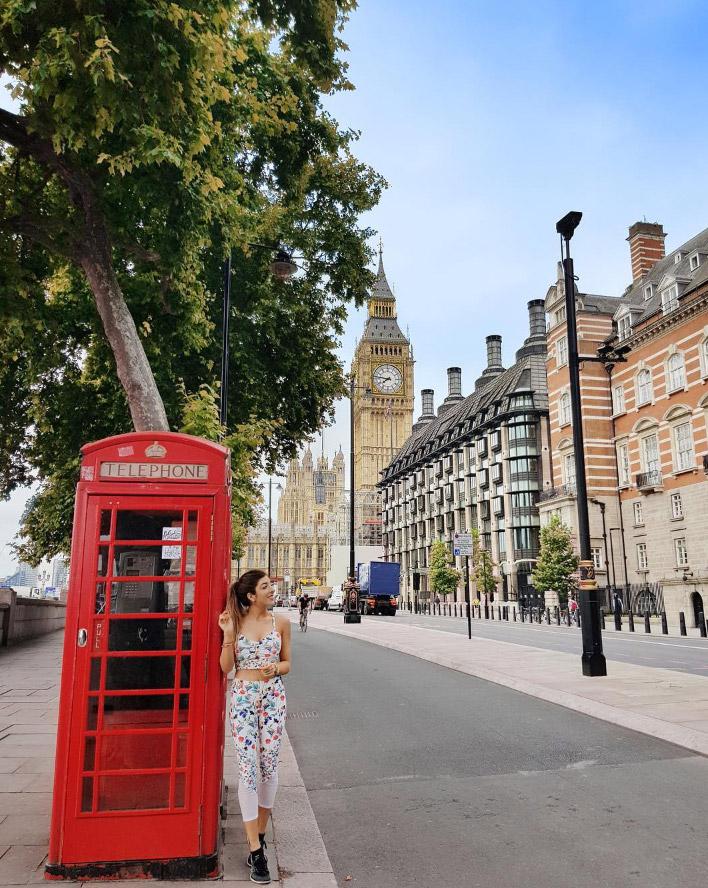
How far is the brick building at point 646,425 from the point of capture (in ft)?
124

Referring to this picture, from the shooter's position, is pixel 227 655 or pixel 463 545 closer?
pixel 227 655

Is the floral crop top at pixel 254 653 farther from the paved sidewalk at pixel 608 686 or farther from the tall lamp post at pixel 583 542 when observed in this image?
the tall lamp post at pixel 583 542

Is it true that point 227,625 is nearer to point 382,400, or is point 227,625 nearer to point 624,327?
point 624,327

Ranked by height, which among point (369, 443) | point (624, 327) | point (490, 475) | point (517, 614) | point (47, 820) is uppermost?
point (369, 443)

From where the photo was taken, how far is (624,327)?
4650cm

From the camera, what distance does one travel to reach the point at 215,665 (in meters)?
4.55

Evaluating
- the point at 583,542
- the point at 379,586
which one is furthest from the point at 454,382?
the point at 583,542

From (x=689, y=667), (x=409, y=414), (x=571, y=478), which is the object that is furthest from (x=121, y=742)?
(x=409, y=414)

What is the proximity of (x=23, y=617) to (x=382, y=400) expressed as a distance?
127068 mm

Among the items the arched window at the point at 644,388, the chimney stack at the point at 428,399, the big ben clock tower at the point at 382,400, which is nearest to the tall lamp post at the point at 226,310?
the arched window at the point at 644,388

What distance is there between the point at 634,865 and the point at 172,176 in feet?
25.8

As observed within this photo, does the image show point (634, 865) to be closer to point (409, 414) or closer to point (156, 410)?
point (156, 410)

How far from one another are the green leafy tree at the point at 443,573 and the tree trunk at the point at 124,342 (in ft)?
210

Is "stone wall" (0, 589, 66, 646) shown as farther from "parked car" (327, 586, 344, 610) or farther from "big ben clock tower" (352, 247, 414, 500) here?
"big ben clock tower" (352, 247, 414, 500)
